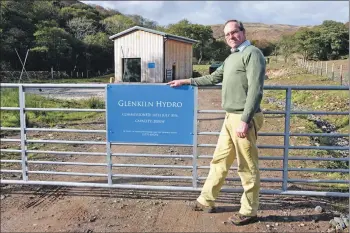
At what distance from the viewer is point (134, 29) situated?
29031mm

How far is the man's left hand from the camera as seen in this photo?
4.06m

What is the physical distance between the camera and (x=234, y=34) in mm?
4199

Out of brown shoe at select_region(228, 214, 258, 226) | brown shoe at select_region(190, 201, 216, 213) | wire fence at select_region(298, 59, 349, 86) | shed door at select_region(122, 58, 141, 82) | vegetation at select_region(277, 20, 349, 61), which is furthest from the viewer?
vegetation at select_region(277, 20, 349, 61)

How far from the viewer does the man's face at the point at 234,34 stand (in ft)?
13.8

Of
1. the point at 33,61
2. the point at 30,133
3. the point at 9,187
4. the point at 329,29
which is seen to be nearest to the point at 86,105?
the point at 30,133

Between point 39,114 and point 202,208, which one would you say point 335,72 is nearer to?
point 39,114

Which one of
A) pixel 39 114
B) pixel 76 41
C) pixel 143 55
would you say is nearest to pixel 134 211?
pixel 39 114

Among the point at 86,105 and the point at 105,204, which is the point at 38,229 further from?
the point at 86,105

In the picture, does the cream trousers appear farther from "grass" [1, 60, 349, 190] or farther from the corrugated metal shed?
the corrugated metal shed

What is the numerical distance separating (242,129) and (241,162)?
49cm

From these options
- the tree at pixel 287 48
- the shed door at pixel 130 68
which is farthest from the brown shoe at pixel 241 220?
the tree at pixel 287 48

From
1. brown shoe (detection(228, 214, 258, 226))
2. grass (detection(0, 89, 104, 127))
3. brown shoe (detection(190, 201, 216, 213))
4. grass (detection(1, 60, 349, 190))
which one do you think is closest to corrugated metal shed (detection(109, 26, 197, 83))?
grass (detection(1, 60, 349, 190))

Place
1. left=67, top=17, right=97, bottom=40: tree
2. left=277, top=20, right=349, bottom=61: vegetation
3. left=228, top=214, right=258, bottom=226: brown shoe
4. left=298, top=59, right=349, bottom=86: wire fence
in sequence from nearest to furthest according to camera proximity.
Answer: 1. left=228, top=214, right=258, bottom=226: brown shoe
2. left=298, top=59, right=349, bottom=86: wire fence
3. left=277, top=20, right=349, bottom=61: vegetation
4. left=67, top=17, right=97, bottom=40: tree

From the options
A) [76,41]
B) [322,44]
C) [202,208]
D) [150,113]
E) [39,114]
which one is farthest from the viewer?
[322,44]
